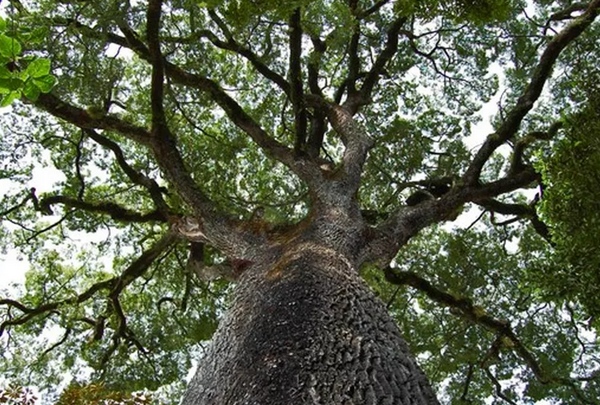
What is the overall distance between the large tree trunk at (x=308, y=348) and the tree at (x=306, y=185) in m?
0.08

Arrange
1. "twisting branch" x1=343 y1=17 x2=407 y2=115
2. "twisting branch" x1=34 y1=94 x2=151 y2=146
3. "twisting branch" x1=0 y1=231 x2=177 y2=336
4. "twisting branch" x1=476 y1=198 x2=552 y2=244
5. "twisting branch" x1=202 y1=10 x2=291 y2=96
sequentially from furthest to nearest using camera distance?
"twisting branch" x1=343 y1=17 x2=407 y2=115 → "twisting branch" x1=202 y1=10 x2=291 y2=96 → "twisting branch" x1=476 y1=198 x2=552 y2=244 → "twisting branch" x1=0 y1=231 x2=177 y2=336 → "twisting branch" x1=34 y1=94 x2=151 y2=146

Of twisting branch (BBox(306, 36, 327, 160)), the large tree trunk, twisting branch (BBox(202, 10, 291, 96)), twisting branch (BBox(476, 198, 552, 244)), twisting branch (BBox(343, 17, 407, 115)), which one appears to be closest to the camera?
the large tree trunk

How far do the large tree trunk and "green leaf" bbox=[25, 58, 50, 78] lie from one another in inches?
71.3

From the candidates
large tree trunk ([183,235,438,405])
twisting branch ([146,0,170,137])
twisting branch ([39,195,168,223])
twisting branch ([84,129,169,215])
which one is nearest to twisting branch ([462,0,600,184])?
large tree trunk ([183,235,438,405])

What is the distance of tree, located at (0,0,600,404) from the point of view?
5.37 m

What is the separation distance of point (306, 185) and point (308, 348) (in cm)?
473

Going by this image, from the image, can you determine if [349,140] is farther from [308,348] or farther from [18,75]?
[18,75]

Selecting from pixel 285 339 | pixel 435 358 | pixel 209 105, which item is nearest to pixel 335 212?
pixel 285 339

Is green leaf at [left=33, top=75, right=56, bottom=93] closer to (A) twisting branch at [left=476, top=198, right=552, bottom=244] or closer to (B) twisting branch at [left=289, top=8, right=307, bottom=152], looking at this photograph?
(B) twisting branch at [left=289, top=8, right=307, bottom=152]

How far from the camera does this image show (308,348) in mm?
2998

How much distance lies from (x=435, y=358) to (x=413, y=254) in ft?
7.33

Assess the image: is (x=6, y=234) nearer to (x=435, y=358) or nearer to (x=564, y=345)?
(x=435, y=358)

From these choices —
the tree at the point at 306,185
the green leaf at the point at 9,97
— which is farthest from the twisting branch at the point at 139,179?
the green leaf at the point at 9,97

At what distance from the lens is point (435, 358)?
11.0 meters
